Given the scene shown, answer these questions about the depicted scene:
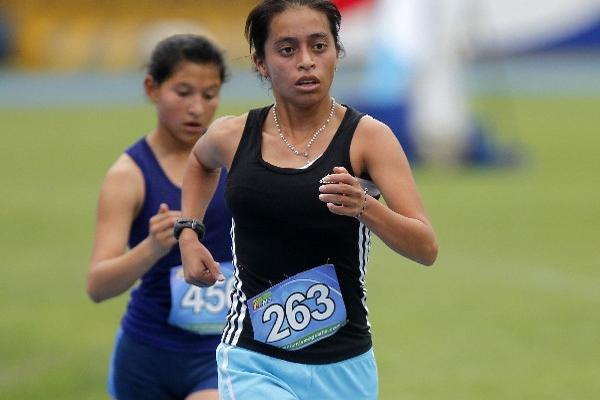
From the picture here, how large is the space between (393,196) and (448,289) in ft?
25.7

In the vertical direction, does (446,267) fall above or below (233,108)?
below

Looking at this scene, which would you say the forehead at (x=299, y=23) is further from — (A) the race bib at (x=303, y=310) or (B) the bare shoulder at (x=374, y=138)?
(A) the race bib at (x=303, y=310)

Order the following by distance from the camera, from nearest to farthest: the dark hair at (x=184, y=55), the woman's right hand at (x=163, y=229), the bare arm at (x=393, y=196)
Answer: the bare arm at (x=393, y=196), the woman's right hand at (x=163, y=229), the dark hair at (x=184, y=55)

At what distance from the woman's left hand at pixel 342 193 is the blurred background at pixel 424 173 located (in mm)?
1289

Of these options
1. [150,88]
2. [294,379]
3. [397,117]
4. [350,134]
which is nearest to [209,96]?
[150,88]

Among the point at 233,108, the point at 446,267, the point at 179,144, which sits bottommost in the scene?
the point at 446,267

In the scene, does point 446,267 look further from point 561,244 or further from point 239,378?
point 239,378

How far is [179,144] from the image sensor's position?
5645 millimetres

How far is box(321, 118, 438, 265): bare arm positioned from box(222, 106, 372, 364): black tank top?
0.18 ft

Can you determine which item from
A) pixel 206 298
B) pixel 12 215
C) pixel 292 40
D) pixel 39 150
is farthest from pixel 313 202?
pixel 39 150

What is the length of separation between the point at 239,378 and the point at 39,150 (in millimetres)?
19105

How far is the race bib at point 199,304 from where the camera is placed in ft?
17.7

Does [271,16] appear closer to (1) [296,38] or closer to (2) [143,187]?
(1) [296,38]

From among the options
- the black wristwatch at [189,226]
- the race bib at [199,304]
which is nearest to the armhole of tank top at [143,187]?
the race bib at [199,304]
